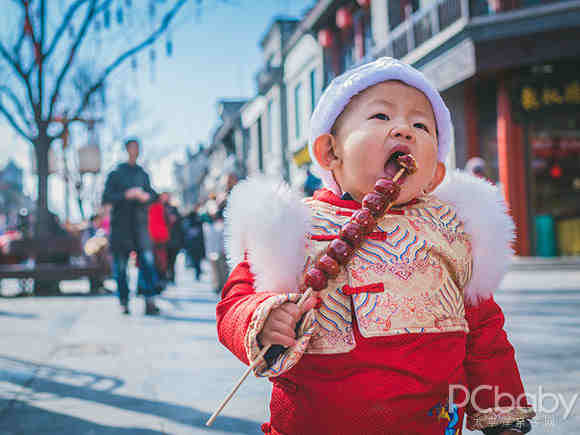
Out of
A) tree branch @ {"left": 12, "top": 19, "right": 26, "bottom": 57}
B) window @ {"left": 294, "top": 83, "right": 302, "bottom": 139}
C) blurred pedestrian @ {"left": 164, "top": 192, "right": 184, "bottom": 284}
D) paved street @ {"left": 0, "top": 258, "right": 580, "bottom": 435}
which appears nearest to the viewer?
paved street @ {"left": 0, "top": 258, "right": 580, "bottom": 435}

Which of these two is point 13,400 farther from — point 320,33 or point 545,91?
point 320,33

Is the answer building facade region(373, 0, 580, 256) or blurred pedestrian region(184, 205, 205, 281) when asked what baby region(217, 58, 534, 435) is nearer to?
blurred pedestrian region(184, 205, 205, 281)

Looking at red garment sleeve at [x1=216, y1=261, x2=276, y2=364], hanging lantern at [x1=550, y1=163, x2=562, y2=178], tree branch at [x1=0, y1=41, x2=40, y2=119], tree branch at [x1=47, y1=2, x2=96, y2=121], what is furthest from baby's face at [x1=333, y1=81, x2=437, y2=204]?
hanging lantern at [x1=550, y1=163, x2=562, y2=178]

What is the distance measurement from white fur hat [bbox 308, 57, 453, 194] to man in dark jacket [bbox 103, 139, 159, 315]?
189 inches

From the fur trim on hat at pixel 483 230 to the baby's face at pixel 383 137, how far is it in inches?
7.5

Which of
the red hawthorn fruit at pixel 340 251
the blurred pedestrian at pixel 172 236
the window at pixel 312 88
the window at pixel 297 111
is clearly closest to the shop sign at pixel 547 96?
the blurred pedestrian at pixel 172 236

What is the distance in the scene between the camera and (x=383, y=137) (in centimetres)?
154

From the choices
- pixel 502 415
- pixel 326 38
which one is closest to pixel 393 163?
pixel 502 415

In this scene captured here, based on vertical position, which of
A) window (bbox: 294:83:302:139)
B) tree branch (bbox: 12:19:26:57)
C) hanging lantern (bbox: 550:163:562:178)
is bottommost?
hanging lantern (bbox: 550:163:562:178)

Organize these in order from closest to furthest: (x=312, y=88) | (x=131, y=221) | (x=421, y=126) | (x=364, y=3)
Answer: (x=421, y=126) → (x=131, y=221) → (x=364, y=3) → (x=312, y=88)

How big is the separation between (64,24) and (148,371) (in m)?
8.24

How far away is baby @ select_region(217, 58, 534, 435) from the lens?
1.46 m

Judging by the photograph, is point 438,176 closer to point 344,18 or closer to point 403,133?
point 403,133

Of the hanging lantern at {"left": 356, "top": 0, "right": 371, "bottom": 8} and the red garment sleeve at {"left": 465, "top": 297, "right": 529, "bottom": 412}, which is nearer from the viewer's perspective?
the red garment sleeve at {"left": 465, "top": 297, "right": 529, "bottom": 412}
